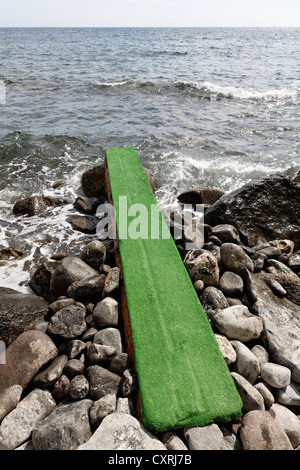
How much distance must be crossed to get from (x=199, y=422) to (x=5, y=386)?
195 centimetres

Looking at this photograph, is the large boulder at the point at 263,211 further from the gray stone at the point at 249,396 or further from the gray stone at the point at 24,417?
the gray stone at the point at 24,417

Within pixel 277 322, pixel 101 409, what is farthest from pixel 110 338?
pixel 277 322

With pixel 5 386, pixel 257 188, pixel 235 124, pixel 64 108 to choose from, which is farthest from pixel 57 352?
pixel 64 108

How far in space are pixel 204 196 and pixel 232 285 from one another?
358cm

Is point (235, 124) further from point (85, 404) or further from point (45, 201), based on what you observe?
point (85, 404)

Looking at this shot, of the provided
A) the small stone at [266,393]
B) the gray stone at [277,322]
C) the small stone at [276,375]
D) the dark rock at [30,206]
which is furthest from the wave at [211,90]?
the small stone at [266,393]

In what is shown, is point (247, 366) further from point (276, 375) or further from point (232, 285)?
point (232, 285)

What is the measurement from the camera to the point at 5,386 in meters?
3.10

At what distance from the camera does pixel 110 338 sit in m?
3.53

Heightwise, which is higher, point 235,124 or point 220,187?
point 235,124

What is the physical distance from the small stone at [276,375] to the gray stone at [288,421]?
0.20 m

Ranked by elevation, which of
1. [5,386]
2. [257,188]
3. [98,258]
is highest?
[257,188]

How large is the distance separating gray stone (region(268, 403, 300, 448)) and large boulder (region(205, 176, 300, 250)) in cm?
309

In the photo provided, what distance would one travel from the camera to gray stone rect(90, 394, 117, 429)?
273 cm
